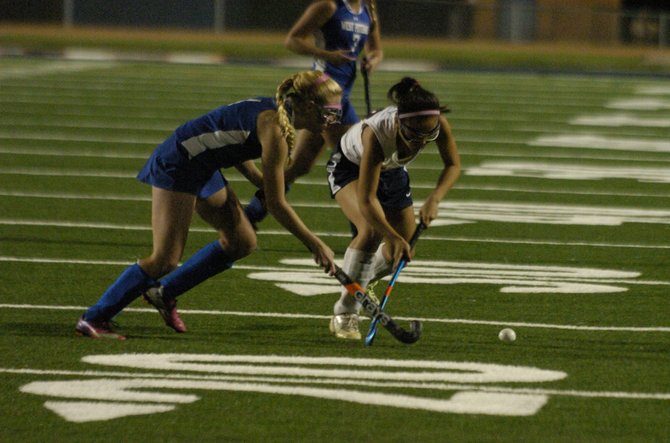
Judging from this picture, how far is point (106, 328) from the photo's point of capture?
6.99 meters

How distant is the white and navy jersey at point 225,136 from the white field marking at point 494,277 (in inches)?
63.7

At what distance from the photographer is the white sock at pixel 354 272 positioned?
7117 millimetres

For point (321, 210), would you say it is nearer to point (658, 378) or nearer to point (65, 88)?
point (658, 378)

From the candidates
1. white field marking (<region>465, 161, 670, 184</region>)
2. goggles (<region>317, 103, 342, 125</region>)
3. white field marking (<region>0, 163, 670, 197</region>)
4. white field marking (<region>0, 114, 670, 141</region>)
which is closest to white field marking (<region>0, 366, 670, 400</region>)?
goggles (<region>317, 103, 342, 125</region>)

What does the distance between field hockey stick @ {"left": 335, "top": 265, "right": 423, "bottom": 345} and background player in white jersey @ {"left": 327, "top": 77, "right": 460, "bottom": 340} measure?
237 millimetres

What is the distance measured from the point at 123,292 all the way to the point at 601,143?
10.4 meters

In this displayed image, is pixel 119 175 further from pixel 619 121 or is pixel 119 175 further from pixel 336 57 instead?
pixel 619 121

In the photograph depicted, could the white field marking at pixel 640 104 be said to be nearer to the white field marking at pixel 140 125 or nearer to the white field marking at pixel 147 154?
the white field marking at pixel 140 125

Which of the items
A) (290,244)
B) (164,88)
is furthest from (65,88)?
(290,244)

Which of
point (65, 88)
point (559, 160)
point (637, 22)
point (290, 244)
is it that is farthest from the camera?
point (637, 22)

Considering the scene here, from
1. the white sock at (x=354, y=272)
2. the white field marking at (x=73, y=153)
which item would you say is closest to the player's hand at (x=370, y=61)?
the white sock at (x=354, y=272)

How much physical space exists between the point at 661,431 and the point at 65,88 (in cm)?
1762

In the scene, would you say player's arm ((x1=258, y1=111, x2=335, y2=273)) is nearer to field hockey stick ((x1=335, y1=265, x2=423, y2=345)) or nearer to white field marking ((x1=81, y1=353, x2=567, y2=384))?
field hockey stick ((x1=335, y1=265, x2=423, y2=345))

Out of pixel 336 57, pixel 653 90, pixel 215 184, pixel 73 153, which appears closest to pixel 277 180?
pixel 215 184
